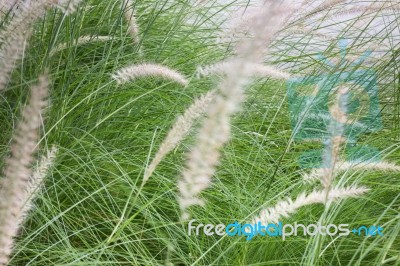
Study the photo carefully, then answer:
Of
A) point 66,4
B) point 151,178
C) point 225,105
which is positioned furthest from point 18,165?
point 151,178

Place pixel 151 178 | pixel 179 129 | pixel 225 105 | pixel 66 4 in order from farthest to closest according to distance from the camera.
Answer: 1. pixel 151 178
2. pixel 66 4
3. pixel 179 129
4. pixel 225 105

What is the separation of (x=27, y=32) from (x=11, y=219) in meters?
0.37

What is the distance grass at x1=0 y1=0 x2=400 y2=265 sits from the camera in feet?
3.06

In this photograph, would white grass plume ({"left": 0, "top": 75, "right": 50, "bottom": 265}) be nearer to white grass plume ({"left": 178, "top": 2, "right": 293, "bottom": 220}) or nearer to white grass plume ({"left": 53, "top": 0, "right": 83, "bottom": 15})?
white grass plume ({"left": 178, "top": 2, "right": 293, "bottom": 220})

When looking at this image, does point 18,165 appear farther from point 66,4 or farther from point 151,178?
point 151,178

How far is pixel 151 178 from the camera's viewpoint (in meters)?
1.12

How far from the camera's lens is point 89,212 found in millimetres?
1064

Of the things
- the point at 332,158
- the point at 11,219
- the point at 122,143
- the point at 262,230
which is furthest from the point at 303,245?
the point at 11,219

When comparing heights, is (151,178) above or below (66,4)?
below

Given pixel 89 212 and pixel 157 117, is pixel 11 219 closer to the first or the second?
pixel 89 212

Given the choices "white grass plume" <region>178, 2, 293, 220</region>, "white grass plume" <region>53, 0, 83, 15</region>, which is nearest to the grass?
"white grass plume" <region>53, 0, 83, 15</region>

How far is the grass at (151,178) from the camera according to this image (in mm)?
932

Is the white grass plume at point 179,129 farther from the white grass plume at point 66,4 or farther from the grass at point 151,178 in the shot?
the white grass plume at point 66,4

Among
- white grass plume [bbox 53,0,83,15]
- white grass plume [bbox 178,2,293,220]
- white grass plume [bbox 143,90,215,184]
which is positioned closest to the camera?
white grass plume [bbox 178,2,293,220]
